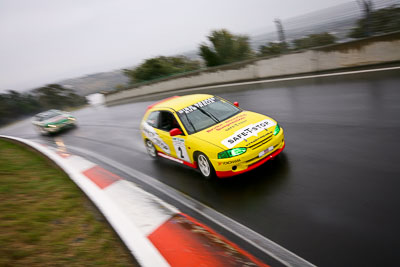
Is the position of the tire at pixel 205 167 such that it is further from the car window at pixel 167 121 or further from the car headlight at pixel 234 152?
the car window at pixel 167 121

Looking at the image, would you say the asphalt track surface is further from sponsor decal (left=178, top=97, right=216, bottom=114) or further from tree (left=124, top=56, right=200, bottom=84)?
tree (left=124, top=56, right=200, bottom=84)

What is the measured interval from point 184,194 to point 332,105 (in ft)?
17.4

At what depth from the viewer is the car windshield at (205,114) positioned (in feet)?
19.6

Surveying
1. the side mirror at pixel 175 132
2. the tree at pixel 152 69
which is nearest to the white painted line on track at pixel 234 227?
the side mirror at pixel 175 132

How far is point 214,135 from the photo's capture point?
5.47m

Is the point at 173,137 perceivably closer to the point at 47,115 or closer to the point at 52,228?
the point at 52,228

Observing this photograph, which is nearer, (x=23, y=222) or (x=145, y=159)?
(x=23, y=222)

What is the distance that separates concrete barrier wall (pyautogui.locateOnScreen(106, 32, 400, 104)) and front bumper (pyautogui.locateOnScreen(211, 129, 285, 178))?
745 cm

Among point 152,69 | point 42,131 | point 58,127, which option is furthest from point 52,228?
point 152,69

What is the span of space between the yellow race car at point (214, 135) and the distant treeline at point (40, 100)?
218 feet

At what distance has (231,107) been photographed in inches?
258

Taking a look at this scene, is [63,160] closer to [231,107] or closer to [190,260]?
[231,107]

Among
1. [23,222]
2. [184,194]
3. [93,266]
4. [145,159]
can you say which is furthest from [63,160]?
[93,266]

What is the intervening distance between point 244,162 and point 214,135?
32.0 inches
